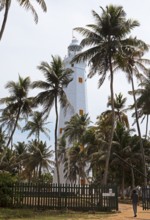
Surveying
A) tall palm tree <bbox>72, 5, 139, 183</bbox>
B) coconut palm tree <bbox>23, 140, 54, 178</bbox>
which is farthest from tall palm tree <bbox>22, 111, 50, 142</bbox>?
tall palm tree <bbox>72, 5, 139, 183</bbox>

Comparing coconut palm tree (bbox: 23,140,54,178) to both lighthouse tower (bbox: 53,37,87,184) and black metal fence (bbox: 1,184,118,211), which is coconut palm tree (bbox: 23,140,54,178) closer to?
lighthouse tower (bbox: 53,37,87,184)

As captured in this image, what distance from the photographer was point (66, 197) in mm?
23516

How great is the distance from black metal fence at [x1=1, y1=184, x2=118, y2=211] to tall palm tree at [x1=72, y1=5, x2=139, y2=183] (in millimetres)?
8050

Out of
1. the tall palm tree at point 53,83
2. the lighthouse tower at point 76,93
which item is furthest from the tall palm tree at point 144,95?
the lighthouse tower at point 76,93

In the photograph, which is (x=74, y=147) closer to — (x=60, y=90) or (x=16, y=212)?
(x=60, y=90)

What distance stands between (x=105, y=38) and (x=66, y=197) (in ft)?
42.5

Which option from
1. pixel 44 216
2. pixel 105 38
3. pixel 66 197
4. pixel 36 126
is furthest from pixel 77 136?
pixel 44 216

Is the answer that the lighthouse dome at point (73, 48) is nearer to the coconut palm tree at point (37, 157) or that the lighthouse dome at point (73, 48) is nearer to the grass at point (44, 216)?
the coconut palm tree at point (37, 157)

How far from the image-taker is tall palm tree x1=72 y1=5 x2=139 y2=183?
2898 centimetres

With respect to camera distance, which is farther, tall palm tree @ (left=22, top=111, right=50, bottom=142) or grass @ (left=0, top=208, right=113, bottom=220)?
tall palm tree @ (left=22, top=111, right=50, bottom=142)

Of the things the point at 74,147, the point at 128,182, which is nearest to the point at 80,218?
the point at 128,182

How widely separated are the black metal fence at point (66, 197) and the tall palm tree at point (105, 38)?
805 centimetres

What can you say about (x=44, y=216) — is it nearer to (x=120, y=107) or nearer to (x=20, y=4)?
(x=20, y=4)

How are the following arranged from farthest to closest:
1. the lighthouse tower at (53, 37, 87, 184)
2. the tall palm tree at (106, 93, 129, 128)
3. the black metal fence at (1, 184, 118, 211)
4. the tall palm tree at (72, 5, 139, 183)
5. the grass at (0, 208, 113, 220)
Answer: the lighthouse tower at (53, 37, 87, 184) < the tall palm tree at (106, 93, 129, 128) < the tall palm tree at (72, 5, 139, 183) < the black metal fence at (1, 184, 118, 211) < the grass at (0, 208, 113, 220)
